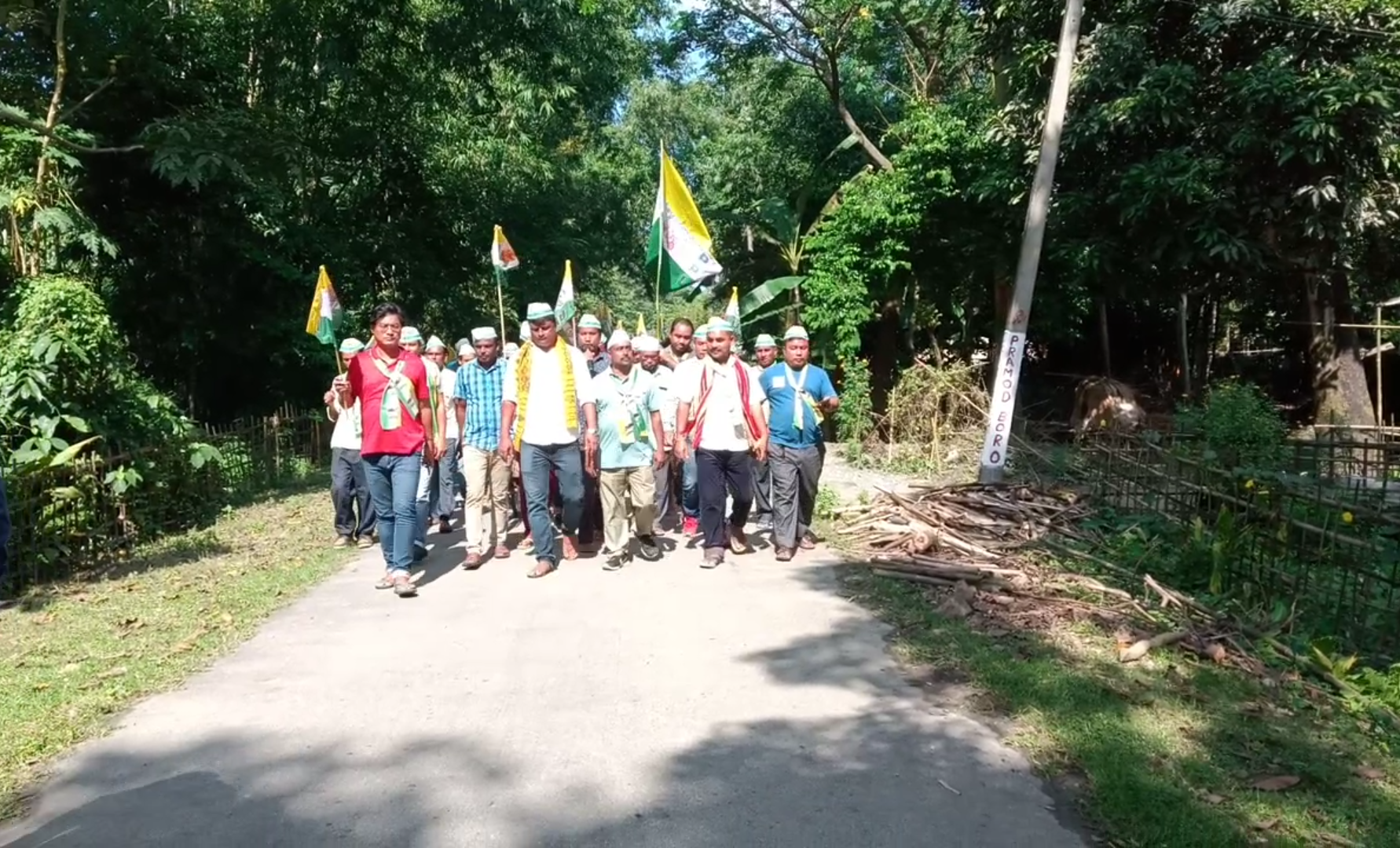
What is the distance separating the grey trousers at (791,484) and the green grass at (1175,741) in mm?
2236

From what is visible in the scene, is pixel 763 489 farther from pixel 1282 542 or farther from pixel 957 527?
pixel 1282 542

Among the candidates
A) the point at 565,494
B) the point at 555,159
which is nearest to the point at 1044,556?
the point at 565,494

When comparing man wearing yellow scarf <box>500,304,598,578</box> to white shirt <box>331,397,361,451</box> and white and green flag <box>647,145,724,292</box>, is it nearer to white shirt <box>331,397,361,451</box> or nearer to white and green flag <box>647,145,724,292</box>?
white shirt <box>331,397,361,451</box>

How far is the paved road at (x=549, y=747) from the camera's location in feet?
12.5

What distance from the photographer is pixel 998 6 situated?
15.9 meters

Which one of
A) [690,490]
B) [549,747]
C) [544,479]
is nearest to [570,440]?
[544,479]

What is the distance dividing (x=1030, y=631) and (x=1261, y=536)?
2.05 meters

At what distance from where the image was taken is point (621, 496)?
828 cm

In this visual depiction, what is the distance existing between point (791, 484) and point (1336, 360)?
13.0m

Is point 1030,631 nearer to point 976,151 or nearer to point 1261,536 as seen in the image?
point 1261,536

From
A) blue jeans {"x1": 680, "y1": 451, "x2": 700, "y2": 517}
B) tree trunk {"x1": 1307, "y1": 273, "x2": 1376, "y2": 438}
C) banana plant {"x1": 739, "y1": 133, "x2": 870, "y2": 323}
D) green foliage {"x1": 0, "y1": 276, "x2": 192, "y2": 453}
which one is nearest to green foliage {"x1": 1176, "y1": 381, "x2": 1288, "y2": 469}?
blue jeans {"x1": 680, "y1": 451, "x2": 700, "y2": 517}

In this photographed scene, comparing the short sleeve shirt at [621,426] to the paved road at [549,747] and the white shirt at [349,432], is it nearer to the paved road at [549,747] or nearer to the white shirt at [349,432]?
the paved road at [549,747]

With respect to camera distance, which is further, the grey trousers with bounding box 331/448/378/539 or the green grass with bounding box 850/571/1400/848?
the grey trousers with bounding box 331/448/378/539

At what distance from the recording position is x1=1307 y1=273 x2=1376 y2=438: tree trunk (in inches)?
674
